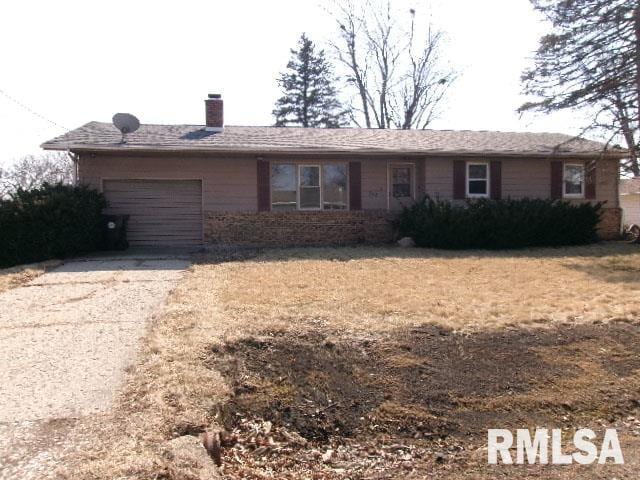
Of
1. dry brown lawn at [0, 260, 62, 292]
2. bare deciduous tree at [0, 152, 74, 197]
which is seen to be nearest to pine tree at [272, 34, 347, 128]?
bare deciduous tree at [0, 152, 74, 197]

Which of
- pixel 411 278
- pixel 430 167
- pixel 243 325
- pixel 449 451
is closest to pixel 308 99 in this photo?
pixel 430 167

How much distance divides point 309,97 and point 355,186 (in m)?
23.6

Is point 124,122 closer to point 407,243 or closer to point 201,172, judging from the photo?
point 201,172

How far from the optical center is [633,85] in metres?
14.5

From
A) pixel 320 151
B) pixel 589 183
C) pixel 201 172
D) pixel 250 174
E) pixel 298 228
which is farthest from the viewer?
pixel 589 183

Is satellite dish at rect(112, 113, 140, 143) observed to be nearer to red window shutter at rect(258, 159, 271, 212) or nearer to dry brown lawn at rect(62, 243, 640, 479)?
red window shutter at rect(258, 159, 271, 212)

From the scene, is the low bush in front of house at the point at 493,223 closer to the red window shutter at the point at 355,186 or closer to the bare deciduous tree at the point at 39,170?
the red window shutter at the point at 355,186

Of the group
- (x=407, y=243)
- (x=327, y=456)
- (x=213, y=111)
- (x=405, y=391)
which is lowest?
(x=327, y=456)

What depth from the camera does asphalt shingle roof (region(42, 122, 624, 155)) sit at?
14.3 metres

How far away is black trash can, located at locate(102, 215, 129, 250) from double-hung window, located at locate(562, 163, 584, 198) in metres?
14.7

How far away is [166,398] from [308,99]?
117 ft

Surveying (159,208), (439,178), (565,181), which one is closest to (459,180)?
(439,178)

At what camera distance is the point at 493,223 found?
48.1 ft

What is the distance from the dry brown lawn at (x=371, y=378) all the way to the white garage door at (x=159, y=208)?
24.1 ft
